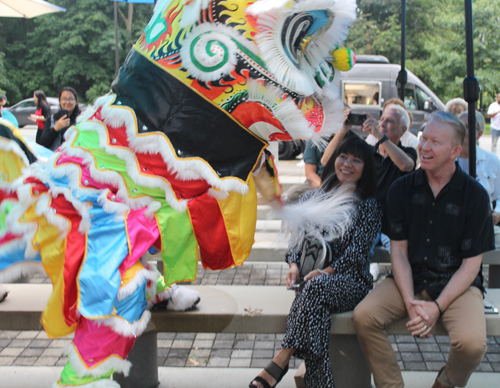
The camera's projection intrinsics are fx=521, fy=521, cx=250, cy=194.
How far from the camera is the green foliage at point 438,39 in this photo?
1859cm

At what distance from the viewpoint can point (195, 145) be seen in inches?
70.0

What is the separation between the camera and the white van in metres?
11.8

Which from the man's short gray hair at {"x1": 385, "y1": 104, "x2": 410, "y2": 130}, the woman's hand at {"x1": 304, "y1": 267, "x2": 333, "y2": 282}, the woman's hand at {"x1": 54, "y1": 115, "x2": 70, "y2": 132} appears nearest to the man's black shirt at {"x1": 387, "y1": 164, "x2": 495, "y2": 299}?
the woman's hand at {"x1": 304, "y1": 267, "x2": 333, "y2": 282}

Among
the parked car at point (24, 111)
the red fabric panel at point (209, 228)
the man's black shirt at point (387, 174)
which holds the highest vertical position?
the red fabric panel at point (209, 228)

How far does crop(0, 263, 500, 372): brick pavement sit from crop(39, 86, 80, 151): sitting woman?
1913 mm

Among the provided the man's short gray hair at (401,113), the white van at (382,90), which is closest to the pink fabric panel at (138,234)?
the man's short gray hair at (401,113)

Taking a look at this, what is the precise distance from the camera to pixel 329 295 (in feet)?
7.66

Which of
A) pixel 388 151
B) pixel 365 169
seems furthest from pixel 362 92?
pixel 365 169

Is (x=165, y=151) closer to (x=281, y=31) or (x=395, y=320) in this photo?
(x=281, y=31)

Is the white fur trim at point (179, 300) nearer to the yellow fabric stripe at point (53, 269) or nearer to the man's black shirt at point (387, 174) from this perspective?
the yellow fabric stripe at point (53, 269)

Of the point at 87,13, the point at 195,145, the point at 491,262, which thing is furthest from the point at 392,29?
the point at 195,145

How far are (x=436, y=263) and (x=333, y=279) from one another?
1.56ft

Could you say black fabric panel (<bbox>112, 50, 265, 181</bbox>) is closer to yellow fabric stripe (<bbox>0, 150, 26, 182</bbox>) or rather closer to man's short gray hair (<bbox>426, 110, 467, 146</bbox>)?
yellow fabric stripe (<bbox>0, 150, 26, 182</bbox>)

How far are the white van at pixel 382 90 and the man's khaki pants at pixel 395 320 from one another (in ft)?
31.9
